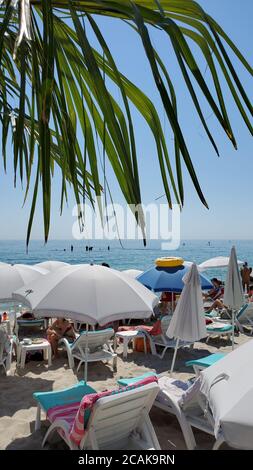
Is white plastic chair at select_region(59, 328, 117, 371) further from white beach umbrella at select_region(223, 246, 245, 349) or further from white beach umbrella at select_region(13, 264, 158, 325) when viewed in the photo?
white beach umbrella at select_region(223, 246, 245, 349)

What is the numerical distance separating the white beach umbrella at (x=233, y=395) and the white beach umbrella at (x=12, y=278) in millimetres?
4791

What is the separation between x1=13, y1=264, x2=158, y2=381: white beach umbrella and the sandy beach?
3.26 ft

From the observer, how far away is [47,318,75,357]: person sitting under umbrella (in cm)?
720

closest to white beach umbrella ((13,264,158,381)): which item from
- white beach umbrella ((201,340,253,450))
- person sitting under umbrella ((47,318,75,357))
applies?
white beach umbrella ((201,340,253,450))

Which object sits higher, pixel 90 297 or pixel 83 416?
pixel 90 297

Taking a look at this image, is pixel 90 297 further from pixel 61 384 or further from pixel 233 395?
pixel 233 395

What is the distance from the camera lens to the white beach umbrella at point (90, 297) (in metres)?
4.41

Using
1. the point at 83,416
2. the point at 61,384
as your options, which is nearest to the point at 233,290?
the point at 61,384

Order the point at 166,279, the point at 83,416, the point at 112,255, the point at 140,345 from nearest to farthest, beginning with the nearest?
the point at 83,416
the point at 140,345
the point at 166,279
the point at 112,255

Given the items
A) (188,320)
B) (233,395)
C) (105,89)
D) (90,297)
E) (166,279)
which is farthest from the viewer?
(166,279)

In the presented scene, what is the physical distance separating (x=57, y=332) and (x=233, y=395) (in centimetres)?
591

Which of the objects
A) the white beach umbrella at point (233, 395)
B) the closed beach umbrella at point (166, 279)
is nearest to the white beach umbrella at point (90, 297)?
the white beach umbrella at point (233, 395)

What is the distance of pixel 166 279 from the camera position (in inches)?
361

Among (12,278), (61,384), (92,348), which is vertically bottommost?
(61,384)
